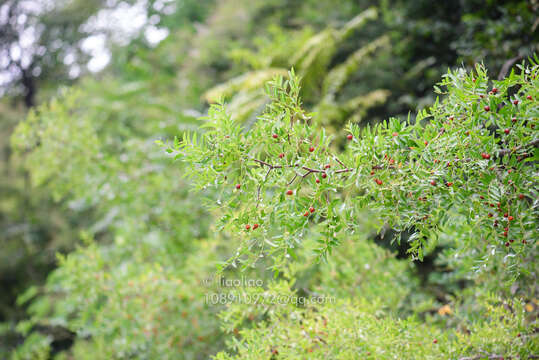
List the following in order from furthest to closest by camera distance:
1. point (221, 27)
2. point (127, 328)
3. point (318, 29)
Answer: point (221, 27), point (318, 29), point (127, 328)

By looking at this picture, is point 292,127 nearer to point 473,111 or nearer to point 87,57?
point 473,111

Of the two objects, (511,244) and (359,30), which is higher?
(359,30)

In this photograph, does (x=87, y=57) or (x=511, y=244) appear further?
(x=87, y=57)

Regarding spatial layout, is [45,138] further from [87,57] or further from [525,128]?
[87,57]

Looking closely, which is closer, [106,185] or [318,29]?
[106,185]

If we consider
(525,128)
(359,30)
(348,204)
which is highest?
(359,30)

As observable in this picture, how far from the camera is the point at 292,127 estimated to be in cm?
114

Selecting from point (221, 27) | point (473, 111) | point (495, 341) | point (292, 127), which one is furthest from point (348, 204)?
point (221, 27)

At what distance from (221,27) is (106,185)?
369 centimetres

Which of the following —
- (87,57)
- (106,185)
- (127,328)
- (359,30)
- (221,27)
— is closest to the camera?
(127,328)

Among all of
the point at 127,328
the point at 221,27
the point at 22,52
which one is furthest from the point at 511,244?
the point at 22,52

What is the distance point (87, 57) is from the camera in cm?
861

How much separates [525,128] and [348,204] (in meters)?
0.55

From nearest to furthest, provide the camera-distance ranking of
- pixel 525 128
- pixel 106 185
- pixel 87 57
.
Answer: pixel 525 128, pixel 106 185, pixel 87 57
